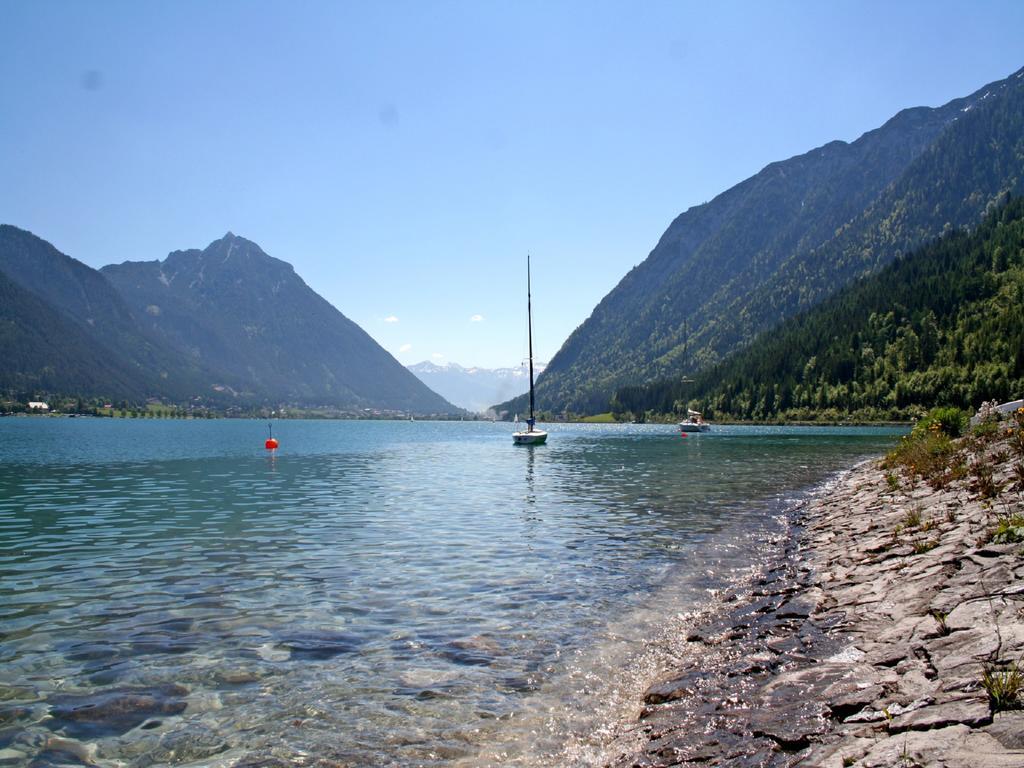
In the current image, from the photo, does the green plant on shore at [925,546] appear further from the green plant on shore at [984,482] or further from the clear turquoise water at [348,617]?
the clear turquoise water at [348,617]

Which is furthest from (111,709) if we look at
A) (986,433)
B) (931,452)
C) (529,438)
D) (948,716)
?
(529,438)

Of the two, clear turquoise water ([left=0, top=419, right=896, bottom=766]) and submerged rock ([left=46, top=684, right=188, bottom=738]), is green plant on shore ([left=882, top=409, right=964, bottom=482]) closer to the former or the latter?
clear turquoise water ([left=0, top=419, right=896, bottom=766])

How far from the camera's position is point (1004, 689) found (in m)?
6.93

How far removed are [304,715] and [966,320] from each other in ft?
667

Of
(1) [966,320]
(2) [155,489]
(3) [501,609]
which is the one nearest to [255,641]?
(3) [501,609]

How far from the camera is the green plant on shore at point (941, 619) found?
32.4 feet

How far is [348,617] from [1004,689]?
42.0ft

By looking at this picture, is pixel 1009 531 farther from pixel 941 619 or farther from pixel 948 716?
pixel 948 716

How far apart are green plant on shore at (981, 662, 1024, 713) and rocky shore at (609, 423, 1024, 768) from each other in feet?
0.06

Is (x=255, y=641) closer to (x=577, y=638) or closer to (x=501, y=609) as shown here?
(x=501, y=609)

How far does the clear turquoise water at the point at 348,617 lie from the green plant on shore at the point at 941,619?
4932 millimetres

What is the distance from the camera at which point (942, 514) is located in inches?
770

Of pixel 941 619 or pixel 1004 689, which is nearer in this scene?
pixel 1004 689

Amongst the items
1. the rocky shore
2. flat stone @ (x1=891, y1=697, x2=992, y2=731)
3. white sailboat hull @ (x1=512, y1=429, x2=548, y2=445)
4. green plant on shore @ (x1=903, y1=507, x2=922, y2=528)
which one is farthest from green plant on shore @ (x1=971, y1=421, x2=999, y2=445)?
white sailboat hull @ (x1=512, y1=429, x2=548, y2=445)
